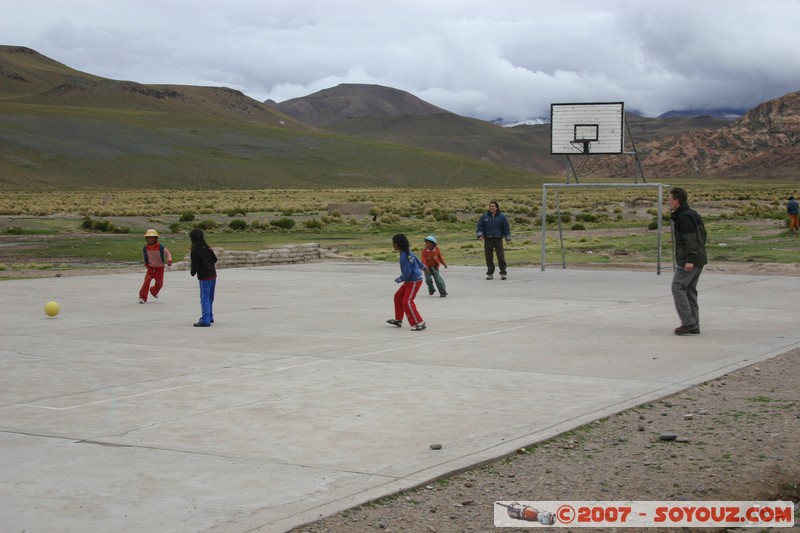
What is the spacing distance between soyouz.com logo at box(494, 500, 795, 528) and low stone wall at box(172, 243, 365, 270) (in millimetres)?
22288

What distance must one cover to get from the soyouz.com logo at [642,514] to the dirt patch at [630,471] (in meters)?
0.06

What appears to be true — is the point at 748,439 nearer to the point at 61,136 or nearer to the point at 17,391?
the point at 17,391

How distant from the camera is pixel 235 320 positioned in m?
16.0

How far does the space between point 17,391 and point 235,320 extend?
6.21 metres

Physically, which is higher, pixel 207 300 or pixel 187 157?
pixel 187 157

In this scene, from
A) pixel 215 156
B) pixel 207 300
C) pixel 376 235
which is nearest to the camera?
pixel 207 300

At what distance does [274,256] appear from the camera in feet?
98.6

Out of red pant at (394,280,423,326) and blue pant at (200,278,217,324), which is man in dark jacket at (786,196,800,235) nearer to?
red pant at (394,280,423,326)

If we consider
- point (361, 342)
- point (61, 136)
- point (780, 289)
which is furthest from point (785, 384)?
point (61, 136)

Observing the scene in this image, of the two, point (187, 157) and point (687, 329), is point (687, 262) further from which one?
point (187, 157)

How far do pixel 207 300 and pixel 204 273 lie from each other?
1.30 feet

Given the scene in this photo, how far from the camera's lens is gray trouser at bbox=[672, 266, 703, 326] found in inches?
552

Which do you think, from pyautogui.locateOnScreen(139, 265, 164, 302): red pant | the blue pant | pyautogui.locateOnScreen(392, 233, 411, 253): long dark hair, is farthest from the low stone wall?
pyautogui.locateOnScreen(392, 233, 411, 253): long dark hair

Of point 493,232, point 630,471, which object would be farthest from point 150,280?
point 630,471
